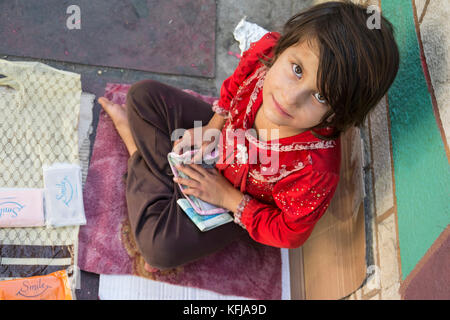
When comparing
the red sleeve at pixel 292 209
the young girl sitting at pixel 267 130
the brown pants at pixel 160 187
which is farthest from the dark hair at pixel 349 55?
the brown pants at pixel 160 187

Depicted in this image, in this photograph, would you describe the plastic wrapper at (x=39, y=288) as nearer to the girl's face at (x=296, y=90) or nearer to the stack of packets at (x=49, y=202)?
the stack of packets at (x=49, y=202)

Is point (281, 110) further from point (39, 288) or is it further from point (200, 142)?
point (39, 288)

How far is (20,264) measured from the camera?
52.0 inches

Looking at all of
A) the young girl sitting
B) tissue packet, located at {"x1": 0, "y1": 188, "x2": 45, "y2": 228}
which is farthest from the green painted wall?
tissue packet, located at {"x1": 0, "y1": 188, "x2": 45, "y2": 228}

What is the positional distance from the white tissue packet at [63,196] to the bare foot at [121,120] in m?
0.21

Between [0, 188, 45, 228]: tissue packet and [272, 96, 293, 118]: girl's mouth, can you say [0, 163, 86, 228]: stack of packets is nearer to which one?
[0, 188, 45, 228]: tissue packet

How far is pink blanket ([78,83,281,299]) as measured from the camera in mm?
1415

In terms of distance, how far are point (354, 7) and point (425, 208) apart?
52 cm

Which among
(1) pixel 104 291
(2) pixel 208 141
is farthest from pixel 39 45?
(1) pixel 104 291

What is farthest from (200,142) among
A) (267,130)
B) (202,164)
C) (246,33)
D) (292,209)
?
(246,33)

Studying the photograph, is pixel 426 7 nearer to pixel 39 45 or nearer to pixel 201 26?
pixel 201 26

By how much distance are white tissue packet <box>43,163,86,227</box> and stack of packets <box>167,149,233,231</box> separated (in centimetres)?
37

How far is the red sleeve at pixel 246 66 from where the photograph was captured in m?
1.18

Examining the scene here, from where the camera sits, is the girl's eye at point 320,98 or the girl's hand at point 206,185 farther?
the girl's hand at point 206,185
